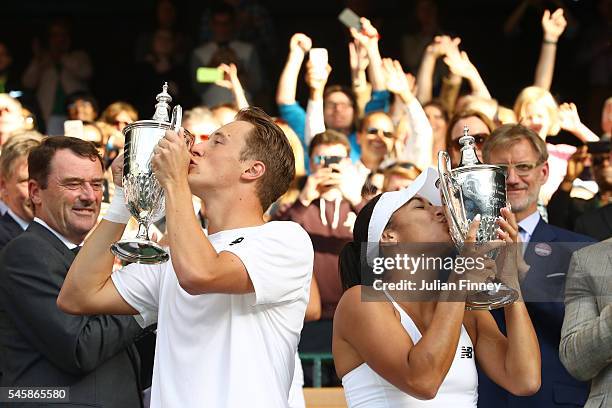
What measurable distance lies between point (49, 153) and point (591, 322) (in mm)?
2087

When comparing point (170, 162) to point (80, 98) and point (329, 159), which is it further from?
point (80, 98)

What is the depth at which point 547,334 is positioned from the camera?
449cm

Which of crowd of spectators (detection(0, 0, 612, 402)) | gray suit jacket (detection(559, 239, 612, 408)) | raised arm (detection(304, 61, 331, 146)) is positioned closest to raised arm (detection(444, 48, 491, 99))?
crowd of spectators (detection(0, 0, 612, 402))

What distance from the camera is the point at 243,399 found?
10.2ft

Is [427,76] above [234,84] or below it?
above

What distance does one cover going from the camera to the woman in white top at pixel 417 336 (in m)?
3.21

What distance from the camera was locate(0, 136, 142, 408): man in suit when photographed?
12.8 feet

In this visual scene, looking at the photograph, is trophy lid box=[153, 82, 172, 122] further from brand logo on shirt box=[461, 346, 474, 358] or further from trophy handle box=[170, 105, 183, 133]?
Result: brand logo on shirt box=[461, 346, 474, 358]

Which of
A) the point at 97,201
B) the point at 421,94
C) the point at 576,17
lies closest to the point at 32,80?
the point at 421,94

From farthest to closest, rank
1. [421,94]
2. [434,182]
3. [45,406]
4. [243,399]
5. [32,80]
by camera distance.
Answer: [32,80]
[421,94]
[45,406]
[434,182]
[243,399]

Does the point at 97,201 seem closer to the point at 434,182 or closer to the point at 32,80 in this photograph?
the point at 434,182

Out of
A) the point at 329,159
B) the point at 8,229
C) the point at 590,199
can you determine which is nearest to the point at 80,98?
the point at 329,159

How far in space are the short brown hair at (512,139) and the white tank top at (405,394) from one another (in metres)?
1.75

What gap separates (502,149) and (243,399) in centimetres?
233
